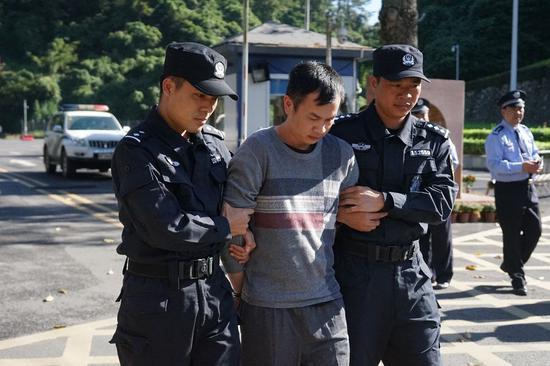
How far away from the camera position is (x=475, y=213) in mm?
11445

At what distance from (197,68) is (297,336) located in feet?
3.46

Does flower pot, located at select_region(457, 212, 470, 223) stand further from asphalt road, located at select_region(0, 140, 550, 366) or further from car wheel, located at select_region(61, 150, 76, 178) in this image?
car wheel, located at select_region(61, 150, 76, 178)

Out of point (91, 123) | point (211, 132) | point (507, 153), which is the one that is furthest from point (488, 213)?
point (91, 123)

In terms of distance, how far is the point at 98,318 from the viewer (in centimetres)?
582

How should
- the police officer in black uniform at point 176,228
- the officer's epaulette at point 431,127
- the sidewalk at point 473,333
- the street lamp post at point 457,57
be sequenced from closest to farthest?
1. the police officer in black uniform at point 176,228
2. the officer's epaulette at point 431,127
3. the sidewalk at point 473,333
4. the street lamp post at point 457,57

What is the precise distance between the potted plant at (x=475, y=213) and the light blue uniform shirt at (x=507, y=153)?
4.75 metres

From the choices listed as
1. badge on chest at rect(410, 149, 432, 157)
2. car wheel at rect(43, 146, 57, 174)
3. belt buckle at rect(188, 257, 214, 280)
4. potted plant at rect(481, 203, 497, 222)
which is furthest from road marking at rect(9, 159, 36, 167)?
belt buckle at rect(188, 257, 214, 280)

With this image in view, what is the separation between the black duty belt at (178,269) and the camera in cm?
268

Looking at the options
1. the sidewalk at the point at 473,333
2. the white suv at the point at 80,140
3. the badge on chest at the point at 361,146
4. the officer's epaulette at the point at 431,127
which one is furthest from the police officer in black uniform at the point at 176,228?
the white suv at the point at 80,140

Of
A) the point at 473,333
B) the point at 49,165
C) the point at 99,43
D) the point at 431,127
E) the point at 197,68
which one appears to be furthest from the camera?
the point at 99,43

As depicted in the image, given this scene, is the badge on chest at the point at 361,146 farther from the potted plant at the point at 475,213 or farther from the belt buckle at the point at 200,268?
the potted plant at the point at 475,213

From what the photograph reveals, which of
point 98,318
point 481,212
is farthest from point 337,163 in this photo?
point 481,212

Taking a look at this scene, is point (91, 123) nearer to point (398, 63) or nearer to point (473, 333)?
point (473, 333)

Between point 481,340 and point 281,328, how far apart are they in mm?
3039
